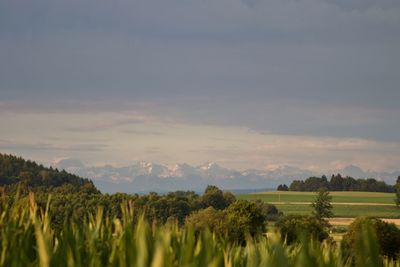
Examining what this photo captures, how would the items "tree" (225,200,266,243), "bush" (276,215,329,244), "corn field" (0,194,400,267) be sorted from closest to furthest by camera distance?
"corn field" (0,194,400,267)
"bush" (276,215,329,244)
"tree" (225,200,266,243)

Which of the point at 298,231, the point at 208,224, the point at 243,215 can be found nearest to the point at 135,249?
the point at 298,231

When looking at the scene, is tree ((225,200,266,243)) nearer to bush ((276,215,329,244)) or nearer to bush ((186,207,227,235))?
bush ((276,215,329,244))

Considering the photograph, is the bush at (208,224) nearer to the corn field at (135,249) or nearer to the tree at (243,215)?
the corn field at (135,249)

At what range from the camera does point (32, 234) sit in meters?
4.71

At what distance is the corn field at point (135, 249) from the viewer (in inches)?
111

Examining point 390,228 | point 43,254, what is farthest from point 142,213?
point 390,228

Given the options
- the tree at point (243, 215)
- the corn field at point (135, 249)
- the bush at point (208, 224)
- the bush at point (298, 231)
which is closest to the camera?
the corn field at point (135, 249)

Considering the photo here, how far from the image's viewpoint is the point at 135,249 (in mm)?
3826

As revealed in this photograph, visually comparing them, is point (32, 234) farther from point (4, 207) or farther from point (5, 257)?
point (4, 207)

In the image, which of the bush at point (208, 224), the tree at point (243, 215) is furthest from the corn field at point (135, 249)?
the tree at point (243, 215)

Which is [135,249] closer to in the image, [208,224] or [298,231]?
[298,231]

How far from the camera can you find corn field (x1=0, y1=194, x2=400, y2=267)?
2814mm

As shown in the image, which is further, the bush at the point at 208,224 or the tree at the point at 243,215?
the tree at the point at 243,215

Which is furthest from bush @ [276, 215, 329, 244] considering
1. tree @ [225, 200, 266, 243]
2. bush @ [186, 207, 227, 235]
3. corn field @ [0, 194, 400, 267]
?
tree @ [225, 200, 266, 243]
